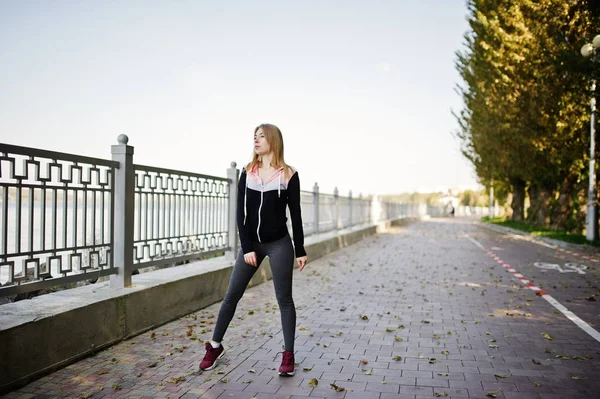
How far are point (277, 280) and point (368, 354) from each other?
1.39 metres

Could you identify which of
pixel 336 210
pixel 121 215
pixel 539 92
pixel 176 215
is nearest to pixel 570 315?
pixel 176 215

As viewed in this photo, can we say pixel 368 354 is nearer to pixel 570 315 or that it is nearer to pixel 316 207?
pixel 570 315

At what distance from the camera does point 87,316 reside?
17.2 ft

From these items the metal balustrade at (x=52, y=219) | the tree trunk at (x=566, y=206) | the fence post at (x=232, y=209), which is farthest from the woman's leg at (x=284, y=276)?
the tree trunk at (x=566, y=206)

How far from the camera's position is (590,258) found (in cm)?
1574

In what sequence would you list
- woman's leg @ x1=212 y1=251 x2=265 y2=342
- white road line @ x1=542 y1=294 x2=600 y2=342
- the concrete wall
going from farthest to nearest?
white road line @ x1=542 y1=294 x2=600 y2=342, woman's leg @ x1=212 y1=251 x2=265 y2=342, the concrete wall

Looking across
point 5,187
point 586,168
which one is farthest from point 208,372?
point 586,168

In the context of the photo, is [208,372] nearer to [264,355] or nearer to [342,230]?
[264,355]

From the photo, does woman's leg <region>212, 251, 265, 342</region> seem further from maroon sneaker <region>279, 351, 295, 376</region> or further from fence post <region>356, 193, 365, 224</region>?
fence post <region>356, 193, 365, 224</region>

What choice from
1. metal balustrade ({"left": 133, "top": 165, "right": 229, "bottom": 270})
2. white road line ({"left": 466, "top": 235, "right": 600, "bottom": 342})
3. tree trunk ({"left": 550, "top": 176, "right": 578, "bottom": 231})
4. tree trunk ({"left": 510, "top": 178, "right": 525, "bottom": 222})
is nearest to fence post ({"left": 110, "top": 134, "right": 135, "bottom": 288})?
metal balustrade ({"left": 133, "top": 165, "right": 229, "bottom": 270})

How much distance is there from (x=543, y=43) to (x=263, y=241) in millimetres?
18367

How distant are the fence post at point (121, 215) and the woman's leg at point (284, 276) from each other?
7.03 feet

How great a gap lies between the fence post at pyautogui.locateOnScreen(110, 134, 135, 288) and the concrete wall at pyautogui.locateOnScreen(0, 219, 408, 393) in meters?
0.18

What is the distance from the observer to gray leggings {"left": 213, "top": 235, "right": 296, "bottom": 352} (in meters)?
4.76
